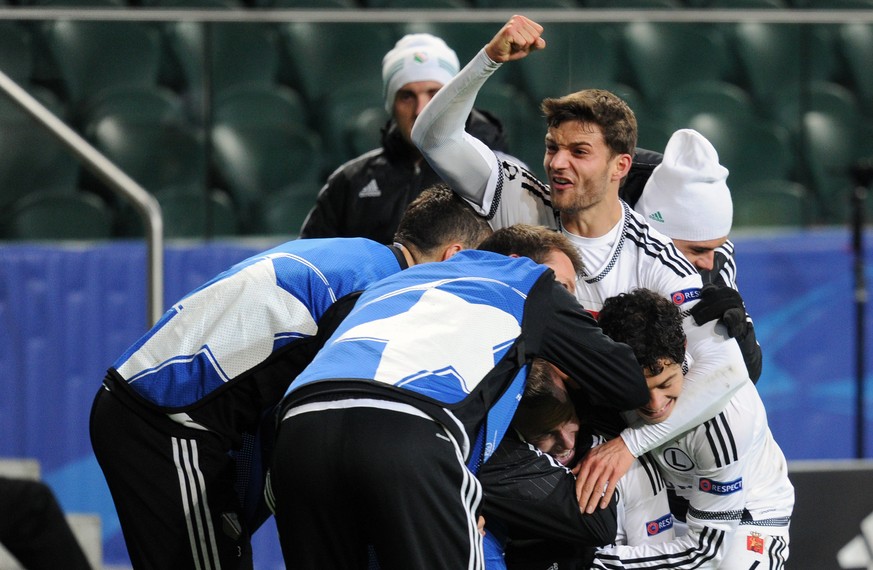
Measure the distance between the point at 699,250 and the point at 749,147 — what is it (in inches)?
98.1

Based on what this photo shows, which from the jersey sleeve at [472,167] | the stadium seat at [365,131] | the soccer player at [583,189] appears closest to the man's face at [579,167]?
the soccer player at [583,189]

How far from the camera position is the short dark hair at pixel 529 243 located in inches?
111

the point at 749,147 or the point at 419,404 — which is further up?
the point at 419,404


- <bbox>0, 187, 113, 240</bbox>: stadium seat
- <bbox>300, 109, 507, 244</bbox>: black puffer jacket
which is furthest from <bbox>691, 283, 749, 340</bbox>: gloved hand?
<bbox>0, 187, 113, 240</bbox>: stadium seat

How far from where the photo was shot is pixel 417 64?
14.6 ft

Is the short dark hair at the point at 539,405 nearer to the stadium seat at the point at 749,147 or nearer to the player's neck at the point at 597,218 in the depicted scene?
the player's neck at the point at 597,218

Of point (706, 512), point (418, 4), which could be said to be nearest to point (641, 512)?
point (706, 512)

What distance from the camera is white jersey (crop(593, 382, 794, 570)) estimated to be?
290 centimetres

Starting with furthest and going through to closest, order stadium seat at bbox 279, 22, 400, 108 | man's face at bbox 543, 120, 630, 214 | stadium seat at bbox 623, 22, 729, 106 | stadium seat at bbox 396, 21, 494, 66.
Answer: stadium seat at bbox 623, 22, 729, 106 → stadium seat at bbox 279, 22, 400, 108 → stadium seat at bbox 396, 21, 494, 66 → man's face at bbox 543, 120, 630, 214

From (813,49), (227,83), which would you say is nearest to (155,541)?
(227,83)

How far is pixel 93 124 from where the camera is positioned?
5445 millimetres

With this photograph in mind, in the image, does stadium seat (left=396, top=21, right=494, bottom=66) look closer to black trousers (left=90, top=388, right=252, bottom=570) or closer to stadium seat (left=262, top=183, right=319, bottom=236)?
stadium seat (left=262, top=183, right=319, bottom=236)

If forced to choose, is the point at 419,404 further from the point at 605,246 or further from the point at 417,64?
the point at 417,64

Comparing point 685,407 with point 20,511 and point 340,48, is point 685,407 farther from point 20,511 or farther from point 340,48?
point 340,48
